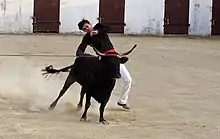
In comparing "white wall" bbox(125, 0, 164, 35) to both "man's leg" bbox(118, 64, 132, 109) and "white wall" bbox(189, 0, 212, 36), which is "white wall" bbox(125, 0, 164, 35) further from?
"man's leg" bbox(118, 64, 132, 109)

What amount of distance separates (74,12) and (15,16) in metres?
2.25

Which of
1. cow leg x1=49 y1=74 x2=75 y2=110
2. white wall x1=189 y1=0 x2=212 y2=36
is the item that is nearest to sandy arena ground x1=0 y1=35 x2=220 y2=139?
cow leg x1=49 y1=74 x2=75 y2=110

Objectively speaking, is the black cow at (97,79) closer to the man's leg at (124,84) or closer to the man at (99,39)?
the man at (99,39)

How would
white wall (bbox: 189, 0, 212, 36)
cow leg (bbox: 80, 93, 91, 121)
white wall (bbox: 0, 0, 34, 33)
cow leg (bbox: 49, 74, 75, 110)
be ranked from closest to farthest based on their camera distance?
cow leg (bbox: 80, 93, 91, 121) < cow leg (bbox: 49, 74, 75, 110) < white wall (bbox: 0, 0, 34, 33) < white wall (bbox: 189, 0, 212, 36)

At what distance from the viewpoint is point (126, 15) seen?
25984mm

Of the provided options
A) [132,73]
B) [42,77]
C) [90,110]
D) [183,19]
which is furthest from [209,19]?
[90,110]

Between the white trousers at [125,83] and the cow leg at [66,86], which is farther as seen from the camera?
the white trousers at [125,83]

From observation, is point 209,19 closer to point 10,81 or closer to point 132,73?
point 132,73

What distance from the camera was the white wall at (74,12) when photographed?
83.9 feet

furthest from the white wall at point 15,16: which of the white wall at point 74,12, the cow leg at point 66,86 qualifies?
the cow leg at point 66,86

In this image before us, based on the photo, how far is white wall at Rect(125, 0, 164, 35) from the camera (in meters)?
26.0

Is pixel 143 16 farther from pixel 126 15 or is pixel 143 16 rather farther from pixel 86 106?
pixel 86 106

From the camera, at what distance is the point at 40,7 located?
2555cm

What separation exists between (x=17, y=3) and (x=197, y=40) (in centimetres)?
695
